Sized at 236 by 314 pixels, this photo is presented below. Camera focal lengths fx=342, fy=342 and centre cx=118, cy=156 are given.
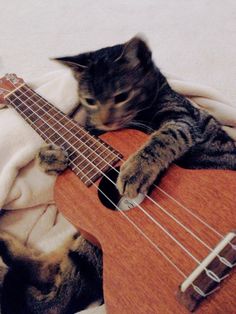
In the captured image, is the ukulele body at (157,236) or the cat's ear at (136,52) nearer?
the ukulele body at (157,236)

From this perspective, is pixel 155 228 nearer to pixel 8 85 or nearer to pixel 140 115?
pixel 140 115

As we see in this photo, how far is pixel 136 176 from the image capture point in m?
0.85

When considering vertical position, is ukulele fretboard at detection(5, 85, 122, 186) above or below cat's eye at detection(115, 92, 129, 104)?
below

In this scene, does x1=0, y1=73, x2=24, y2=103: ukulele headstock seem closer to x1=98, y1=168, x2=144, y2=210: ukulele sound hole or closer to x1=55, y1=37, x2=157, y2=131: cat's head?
x1=55, y1=37, x2=157, y2=131: cat's head

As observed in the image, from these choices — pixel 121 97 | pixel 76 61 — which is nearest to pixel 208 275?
pixel 121 97

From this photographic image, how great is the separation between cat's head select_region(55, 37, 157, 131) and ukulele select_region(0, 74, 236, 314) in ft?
0.24

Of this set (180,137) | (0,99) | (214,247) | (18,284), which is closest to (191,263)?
(214,247)

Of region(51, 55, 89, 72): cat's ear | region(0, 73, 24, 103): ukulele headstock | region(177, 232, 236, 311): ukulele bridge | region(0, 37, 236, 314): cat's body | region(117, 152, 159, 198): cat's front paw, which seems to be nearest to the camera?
region(177, 232, 236, 311): ukulele bridge

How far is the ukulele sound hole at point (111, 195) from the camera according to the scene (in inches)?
35.8

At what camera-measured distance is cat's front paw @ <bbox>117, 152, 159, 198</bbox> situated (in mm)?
843

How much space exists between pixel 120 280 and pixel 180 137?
17.0 inches

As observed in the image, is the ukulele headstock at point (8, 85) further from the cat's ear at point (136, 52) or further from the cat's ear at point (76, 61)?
the cat's ear at point (136, 52)

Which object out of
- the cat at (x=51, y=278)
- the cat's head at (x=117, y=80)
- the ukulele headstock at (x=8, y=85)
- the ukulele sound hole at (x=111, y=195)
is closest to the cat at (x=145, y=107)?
the cat's head at (x=117, y=80)

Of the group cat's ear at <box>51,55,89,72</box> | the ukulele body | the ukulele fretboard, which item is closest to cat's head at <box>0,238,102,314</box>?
the ukulele body
